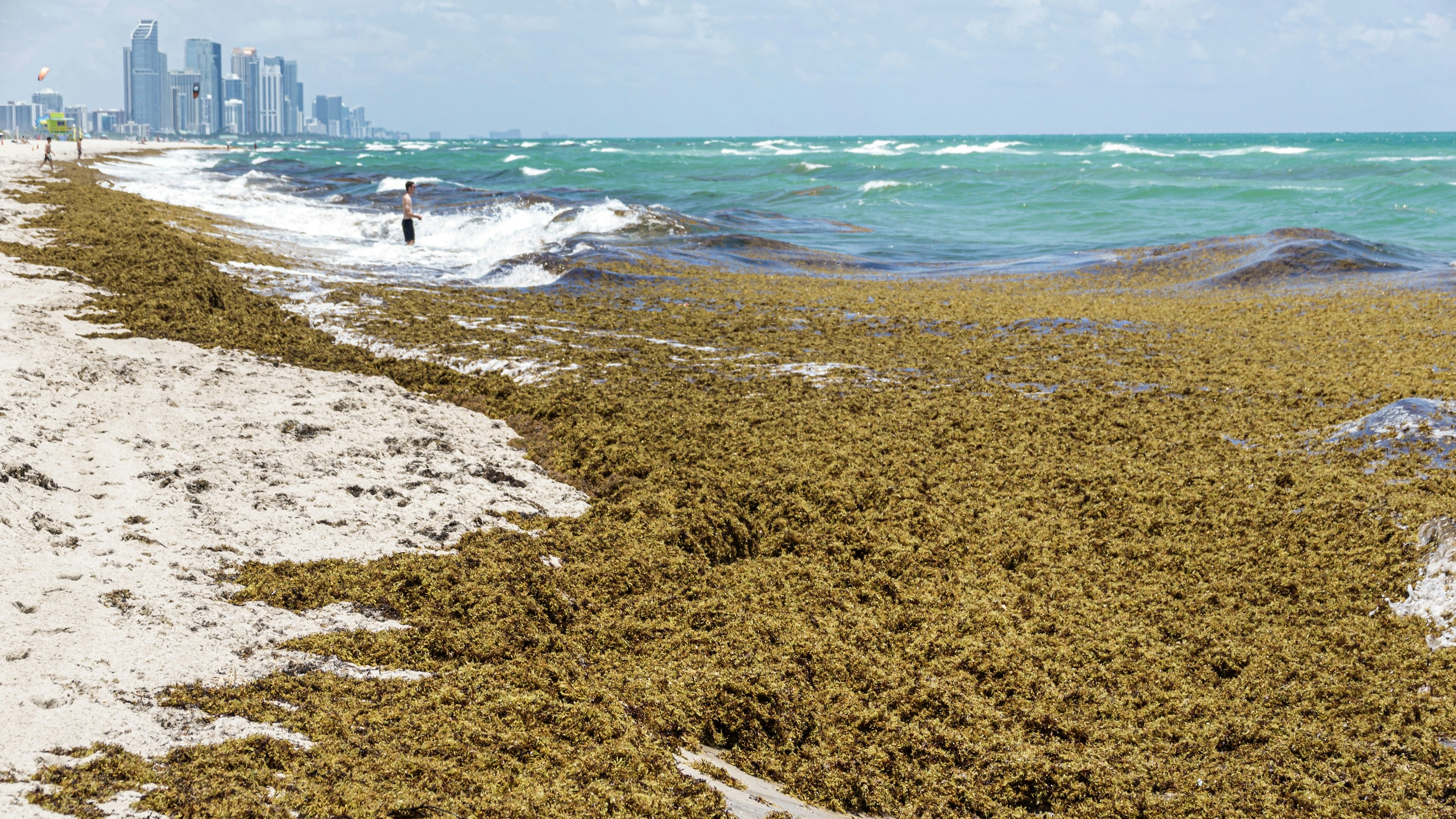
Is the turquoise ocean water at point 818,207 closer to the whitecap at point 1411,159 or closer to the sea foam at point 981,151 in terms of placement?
the whitecap at point 1411,159

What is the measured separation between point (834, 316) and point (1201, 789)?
7751 mm

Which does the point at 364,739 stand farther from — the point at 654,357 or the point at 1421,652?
the point at 654,357

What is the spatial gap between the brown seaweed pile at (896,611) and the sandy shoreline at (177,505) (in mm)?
172

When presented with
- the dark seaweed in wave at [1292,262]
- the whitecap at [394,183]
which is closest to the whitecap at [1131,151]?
the whitecap at [394,183]

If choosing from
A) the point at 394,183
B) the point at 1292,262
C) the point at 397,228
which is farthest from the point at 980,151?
the point at 1292,262

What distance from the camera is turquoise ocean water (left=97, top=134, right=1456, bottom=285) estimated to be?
16.7 meters

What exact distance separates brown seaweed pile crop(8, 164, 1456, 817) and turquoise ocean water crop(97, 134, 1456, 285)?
7.53m

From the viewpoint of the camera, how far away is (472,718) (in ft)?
9.95

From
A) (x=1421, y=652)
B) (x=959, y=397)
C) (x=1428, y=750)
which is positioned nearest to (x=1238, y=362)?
(x=959, y=397)

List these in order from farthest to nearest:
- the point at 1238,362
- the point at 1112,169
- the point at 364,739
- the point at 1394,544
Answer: the point at 1112,169
the point at 1238,362
the point at 1394,544
the point at 364,739

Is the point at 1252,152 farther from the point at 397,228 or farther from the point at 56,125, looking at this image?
the point at 56,125

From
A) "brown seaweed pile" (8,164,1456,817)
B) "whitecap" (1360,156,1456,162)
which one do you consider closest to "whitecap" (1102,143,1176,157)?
"whitecap" (1360,156,1456,162)

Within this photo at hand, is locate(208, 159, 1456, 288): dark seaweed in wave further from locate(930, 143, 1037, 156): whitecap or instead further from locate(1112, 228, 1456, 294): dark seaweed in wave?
locate(930, 143, 1037, 156): whitecap

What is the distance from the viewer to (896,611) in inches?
164
